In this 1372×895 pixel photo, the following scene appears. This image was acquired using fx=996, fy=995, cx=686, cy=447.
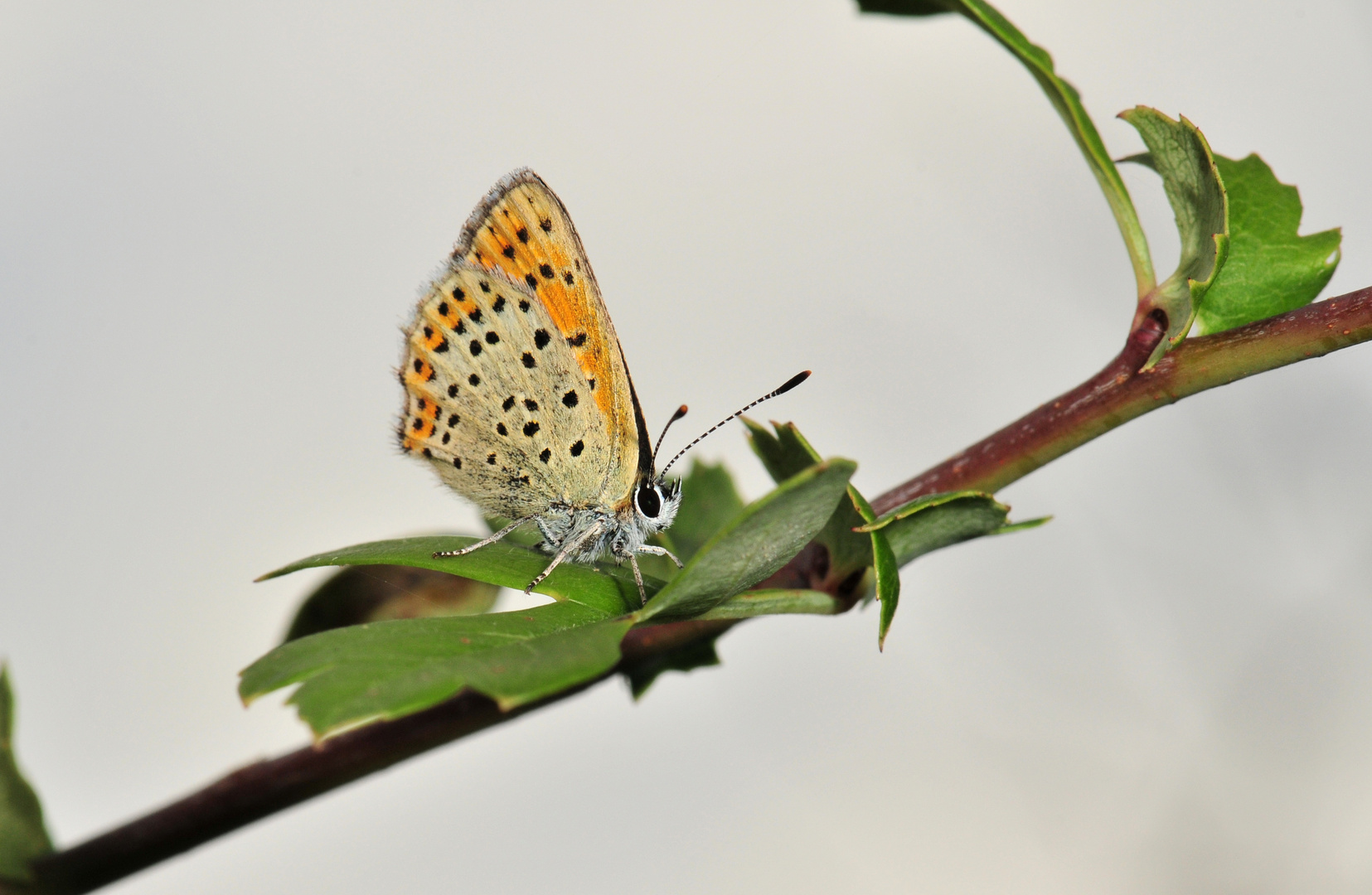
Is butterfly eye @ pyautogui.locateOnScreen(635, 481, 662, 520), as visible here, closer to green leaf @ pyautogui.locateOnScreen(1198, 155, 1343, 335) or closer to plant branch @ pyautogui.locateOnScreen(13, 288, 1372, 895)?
plant branch @ pyautogui.locateOnScreen(13, 288, 1372, 895)

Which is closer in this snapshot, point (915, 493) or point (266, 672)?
point (266, 672)

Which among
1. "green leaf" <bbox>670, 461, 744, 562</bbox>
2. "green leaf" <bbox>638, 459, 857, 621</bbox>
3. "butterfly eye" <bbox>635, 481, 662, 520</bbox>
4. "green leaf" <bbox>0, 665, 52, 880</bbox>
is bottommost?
"green leaf" <bbox>638, 459, 857, 621</bbox>

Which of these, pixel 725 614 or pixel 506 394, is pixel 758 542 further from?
pixel 506 394

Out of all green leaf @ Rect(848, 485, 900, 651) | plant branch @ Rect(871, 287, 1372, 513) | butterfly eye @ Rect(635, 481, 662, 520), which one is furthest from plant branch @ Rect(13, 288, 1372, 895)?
butterfly eye @ Rect(635, 481, 662, 520)

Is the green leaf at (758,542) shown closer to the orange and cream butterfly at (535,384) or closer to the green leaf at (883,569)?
the green leaf at (883,569)

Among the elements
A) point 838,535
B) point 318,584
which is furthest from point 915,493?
point 318,584

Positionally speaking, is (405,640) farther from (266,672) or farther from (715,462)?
(715,462)

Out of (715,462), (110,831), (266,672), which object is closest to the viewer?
(266,672)

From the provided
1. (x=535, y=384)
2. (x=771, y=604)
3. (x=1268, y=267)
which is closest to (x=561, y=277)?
(x=535, y=384)
